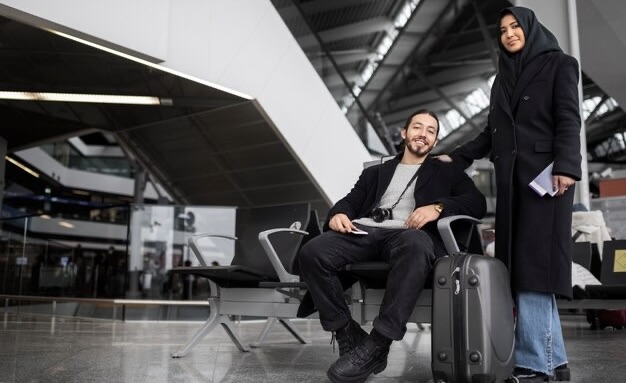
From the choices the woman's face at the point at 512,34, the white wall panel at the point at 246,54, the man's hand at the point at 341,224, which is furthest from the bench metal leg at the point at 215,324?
the white wall panel at the point at 246,54

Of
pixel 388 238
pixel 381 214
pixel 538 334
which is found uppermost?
pixel 381 214

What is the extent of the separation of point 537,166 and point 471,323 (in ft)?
2.72

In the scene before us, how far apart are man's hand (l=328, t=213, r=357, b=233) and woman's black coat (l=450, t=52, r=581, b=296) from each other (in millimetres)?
727

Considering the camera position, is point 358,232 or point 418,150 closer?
point 358,232

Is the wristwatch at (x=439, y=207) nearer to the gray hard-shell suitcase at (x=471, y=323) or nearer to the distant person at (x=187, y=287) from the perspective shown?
the gray hard-shell suitcase at (x=471, y=323)

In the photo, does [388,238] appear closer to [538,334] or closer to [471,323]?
[471,323]

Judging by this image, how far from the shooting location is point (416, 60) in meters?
19.8

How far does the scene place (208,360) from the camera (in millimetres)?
3996

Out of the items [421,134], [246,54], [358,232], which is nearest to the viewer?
[358,232]

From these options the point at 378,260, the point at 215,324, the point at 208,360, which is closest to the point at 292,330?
the point at 215,324

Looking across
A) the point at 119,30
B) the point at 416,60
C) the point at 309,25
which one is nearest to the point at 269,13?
the point at 309,25

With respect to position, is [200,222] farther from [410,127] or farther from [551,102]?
[551,102]

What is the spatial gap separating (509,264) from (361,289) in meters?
0.76

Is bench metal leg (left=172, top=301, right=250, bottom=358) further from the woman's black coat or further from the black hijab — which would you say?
the black hijab
